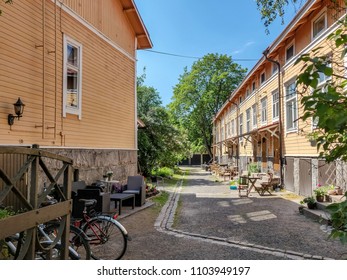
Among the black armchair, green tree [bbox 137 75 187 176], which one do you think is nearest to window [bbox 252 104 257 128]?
green tree [bbox 137 75 187 176]

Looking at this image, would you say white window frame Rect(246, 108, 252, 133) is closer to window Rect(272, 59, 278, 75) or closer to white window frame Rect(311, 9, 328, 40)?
window Rect(272, 59, 278, 75)

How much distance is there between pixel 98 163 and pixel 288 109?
8.12 metres

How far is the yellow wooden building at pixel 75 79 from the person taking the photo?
633 cm

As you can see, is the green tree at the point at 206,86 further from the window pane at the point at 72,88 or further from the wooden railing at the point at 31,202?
the wooden railing at the point at 31,202

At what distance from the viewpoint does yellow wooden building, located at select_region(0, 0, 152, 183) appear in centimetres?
633

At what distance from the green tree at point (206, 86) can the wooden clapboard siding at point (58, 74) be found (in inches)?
1046

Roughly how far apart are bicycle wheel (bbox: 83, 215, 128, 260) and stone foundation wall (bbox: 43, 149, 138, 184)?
2873mm

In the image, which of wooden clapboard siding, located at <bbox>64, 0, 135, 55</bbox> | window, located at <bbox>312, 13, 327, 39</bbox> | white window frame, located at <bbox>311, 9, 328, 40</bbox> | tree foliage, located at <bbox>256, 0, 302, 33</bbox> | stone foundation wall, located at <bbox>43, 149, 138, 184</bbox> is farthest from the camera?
window, located at <bbox>312, 13, 327, 39</bbox>

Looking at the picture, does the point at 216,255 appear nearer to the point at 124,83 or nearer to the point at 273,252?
the point at 273,252

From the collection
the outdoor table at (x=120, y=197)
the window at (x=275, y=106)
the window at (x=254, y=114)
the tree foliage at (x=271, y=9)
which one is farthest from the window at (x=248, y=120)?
the tree foliage at (x=271, y=9)

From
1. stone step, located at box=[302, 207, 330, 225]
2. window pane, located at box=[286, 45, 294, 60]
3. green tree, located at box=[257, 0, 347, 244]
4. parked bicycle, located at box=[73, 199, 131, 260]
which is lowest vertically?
stone step, located at box=[302, 207, 330, 225]

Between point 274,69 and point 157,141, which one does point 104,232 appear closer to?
point 274,69

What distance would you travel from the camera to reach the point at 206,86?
3809 cm

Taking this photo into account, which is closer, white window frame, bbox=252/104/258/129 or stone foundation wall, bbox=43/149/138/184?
stone foundation wall, bbox=43/149/138/184
